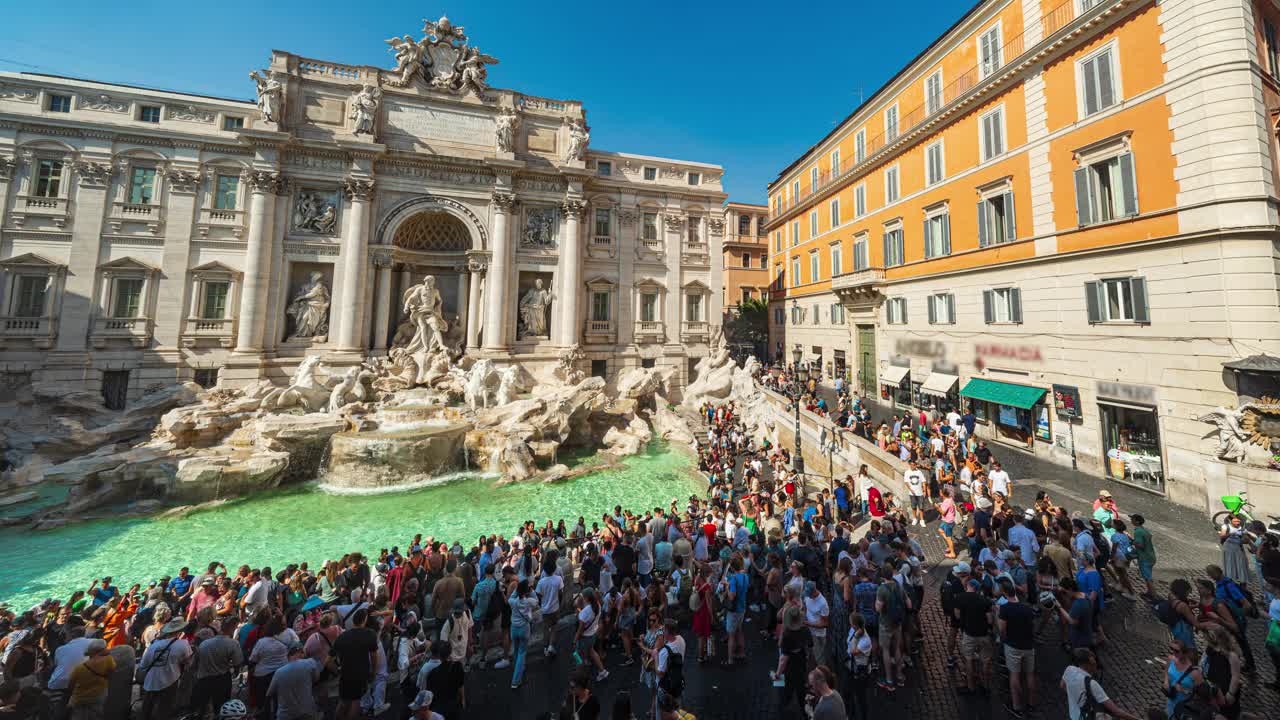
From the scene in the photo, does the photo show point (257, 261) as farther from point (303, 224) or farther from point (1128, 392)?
point (1128, 392)

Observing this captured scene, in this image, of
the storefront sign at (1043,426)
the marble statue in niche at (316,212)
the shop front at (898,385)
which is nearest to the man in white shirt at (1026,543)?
the storefront sign at (1043,426)

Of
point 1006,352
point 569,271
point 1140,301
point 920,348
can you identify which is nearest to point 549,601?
point 1140,301

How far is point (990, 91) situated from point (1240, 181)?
833 cm

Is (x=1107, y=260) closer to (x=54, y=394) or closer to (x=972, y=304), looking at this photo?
(x=972, y=304)

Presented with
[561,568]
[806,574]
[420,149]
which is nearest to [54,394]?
[420,149]

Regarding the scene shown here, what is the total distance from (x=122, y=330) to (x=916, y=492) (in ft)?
102

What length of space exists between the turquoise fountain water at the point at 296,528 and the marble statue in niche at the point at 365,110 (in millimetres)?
17076

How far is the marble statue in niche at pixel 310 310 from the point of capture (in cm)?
2244

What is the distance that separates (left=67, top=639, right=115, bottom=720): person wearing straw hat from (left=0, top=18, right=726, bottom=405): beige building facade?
19597 millimetres

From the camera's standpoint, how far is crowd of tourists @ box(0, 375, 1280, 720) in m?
4.61

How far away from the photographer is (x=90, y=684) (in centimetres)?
456

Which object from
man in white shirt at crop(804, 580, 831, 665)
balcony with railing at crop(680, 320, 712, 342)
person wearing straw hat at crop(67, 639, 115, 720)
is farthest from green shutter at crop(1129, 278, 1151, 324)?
person wearing straw hat at crop(67, 639, 115, 720)

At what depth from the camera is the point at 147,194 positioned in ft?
69.9

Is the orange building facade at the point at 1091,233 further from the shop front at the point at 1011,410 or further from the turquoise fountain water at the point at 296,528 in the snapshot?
→ the turquoise fountain water at the point at 296,528
